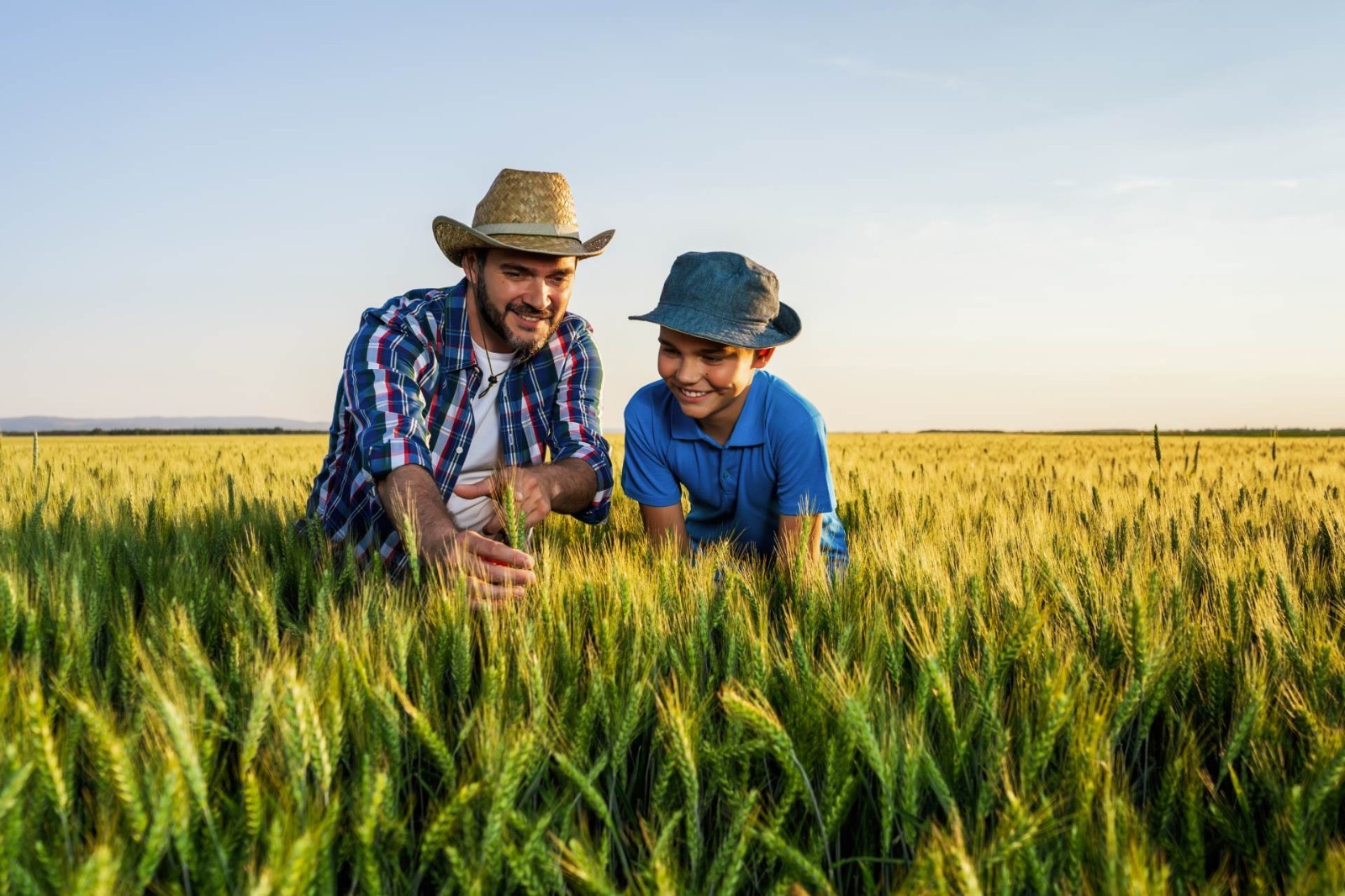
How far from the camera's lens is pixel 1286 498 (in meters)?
4.70

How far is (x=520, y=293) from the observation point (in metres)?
3.16

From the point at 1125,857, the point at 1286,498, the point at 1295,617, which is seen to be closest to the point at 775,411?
the point at 1295,617

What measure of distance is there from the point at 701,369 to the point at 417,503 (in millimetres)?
924

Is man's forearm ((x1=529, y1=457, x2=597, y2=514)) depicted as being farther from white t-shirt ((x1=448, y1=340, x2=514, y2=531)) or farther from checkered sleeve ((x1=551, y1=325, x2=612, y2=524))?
white t-shirt ((x1=448, y1=340, x2=514, y2=531))

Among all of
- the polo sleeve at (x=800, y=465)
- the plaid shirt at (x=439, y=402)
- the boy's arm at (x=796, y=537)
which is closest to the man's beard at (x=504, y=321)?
the plaid shirt at (x=439, y=402)

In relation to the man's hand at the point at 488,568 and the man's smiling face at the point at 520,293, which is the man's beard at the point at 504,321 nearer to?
the man's smiling face at the point at 520,293

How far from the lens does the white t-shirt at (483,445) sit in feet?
11.2

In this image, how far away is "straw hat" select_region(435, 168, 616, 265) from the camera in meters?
3.08

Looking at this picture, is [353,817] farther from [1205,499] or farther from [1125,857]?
[1205,499]

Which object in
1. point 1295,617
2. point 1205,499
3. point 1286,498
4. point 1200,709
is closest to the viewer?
point 1200,709

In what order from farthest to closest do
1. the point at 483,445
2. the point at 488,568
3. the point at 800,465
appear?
the point at 483,445
the point at 800,465
the point at 488,568

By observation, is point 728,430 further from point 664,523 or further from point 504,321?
point 504,321

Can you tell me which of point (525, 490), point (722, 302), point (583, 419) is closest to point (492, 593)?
point (525, 490)

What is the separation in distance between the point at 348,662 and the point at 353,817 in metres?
0.32
